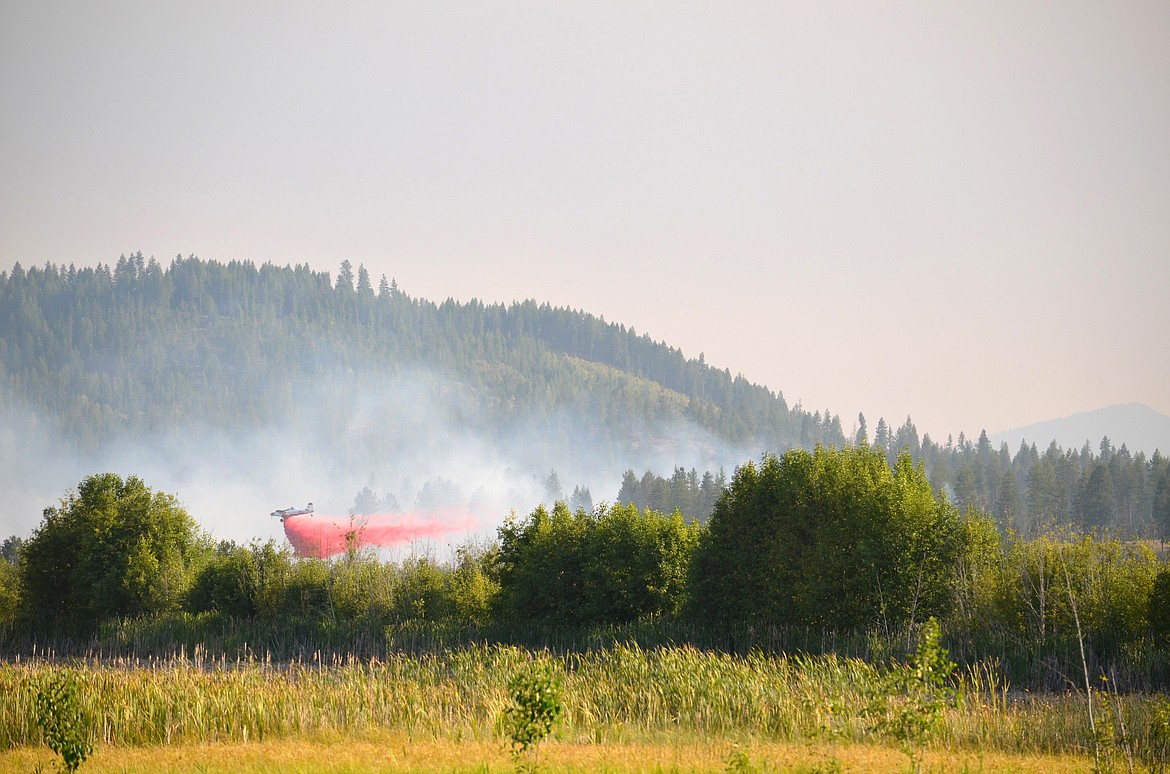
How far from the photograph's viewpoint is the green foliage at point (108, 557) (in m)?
69.4

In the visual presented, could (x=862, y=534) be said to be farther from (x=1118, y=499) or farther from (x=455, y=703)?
(x=1118, y=499)

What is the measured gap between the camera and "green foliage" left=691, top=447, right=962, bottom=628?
4659 centimetres

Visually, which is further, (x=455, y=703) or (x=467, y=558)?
(x=467, y=558)

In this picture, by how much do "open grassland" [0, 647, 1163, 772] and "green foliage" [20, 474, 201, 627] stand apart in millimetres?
33320

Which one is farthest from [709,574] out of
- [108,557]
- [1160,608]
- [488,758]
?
[108,557]

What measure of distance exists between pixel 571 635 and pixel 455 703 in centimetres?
2093

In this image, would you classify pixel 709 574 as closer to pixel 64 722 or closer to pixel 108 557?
pixel 64 722

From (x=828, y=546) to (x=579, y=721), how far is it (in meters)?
20.7

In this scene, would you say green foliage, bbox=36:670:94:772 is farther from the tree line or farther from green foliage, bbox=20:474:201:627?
green foliage, bbox=20:474:201:627

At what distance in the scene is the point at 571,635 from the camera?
177ft

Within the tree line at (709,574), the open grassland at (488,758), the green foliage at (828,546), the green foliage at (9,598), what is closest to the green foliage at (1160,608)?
the tree line at (709,574)

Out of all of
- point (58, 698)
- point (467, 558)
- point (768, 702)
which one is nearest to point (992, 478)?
point (467, 558)

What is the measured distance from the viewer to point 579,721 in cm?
3172

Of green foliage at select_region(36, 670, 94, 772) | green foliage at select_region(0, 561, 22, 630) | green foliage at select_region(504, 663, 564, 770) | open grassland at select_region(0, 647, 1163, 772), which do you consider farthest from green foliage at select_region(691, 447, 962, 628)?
green foliage at select_region(0, 561, 22, 630)
